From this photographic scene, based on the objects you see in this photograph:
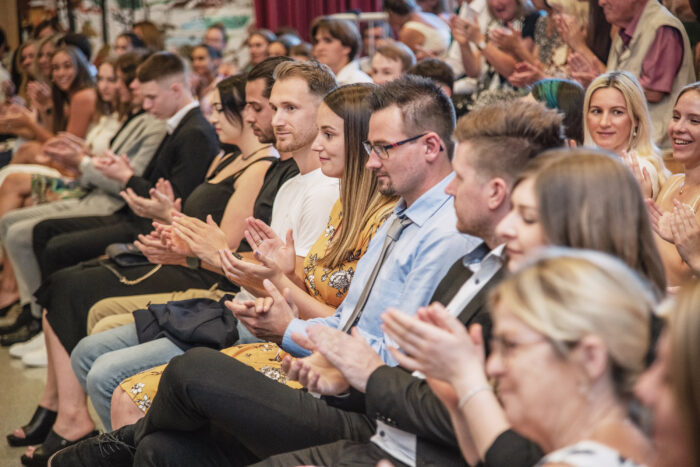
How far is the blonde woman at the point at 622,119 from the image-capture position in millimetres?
2771

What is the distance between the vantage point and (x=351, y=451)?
5.79 ft

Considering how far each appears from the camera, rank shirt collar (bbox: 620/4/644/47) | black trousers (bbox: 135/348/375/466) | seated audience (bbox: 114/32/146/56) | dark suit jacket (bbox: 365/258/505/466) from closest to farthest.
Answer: dark suit jacket (bbox: 365/258/505/466)
black trousers (bbox: 135/348/375/466)
shirt collar (bbox: 620/4/644/47)
seated audience (bbox: 114/32/146/56)

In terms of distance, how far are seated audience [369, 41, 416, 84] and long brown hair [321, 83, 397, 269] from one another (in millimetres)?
1901

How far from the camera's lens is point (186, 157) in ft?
12.5

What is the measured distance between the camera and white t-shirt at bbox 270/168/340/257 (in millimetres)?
2611

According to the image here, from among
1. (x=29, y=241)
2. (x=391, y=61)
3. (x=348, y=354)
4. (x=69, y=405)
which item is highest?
(x=391, y=61)

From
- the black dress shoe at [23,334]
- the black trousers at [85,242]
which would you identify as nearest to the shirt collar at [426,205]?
the black trousers at [85,242]

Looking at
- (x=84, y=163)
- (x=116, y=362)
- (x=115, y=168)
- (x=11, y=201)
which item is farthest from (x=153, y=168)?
(x=116, y=362)

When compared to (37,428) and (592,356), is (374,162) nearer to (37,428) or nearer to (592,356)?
(592,356)

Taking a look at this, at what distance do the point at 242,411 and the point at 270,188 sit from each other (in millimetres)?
1252

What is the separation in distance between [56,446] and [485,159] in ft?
6.98

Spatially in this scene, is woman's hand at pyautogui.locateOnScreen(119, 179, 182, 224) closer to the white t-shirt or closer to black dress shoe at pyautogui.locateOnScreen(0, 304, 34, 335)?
the white t-shirt

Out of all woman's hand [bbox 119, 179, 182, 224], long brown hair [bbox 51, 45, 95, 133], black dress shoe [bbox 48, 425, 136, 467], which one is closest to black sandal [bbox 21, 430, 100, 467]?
black dress shoe [bbox 48, 425, 136, 467]

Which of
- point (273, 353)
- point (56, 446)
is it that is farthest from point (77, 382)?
point (273, 353)
